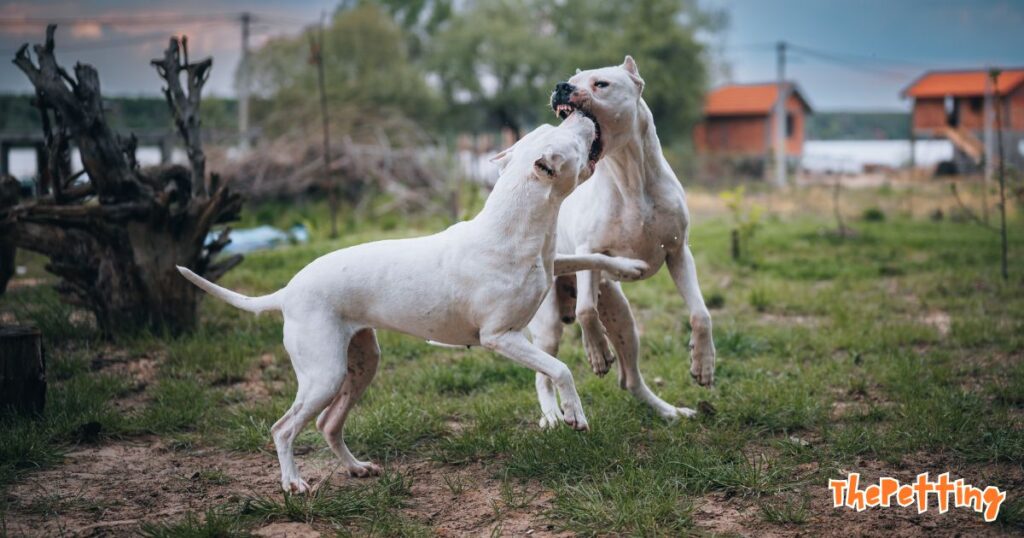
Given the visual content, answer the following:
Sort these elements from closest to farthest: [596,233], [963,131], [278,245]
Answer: [596,233], [278,245], [963,131]

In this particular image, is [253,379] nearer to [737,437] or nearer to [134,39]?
[737,437]

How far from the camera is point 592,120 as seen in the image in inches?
173

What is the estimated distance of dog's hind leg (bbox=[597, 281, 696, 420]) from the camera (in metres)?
5.61

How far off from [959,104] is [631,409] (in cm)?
3857

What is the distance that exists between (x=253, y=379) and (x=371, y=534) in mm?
3195

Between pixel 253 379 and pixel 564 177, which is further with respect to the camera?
pixel 253 379

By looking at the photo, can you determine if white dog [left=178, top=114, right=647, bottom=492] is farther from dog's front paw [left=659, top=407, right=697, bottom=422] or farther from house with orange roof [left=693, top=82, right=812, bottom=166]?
house with orange roof [left=693, top=82, right=812, bottom=166]

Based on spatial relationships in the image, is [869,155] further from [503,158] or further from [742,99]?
[503,158]

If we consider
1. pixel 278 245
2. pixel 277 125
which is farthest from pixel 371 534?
pixel 277 125

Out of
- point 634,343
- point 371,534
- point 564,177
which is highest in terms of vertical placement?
point 564,177

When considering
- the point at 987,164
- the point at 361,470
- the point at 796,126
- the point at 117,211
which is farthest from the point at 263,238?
the point at 796,126

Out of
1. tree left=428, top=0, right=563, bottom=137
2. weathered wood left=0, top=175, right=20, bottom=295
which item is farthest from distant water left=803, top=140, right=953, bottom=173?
weathered wood left=0, top=175, right=20, bottom=295

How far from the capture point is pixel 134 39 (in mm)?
29438

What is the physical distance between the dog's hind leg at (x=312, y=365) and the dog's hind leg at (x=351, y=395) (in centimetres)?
41
